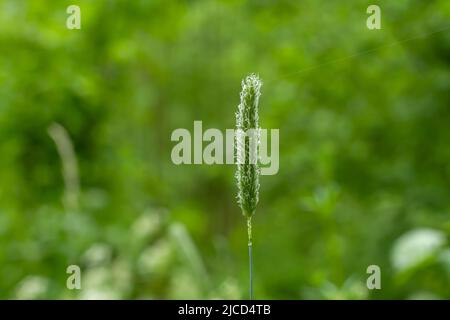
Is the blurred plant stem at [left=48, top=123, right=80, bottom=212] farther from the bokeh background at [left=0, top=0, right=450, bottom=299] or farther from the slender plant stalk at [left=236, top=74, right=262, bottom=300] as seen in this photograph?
the slender plant stalk at [left=236, top=74, right=262, bottom=300]

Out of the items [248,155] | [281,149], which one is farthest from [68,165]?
[248,155]

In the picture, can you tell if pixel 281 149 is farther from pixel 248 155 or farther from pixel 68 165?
pixel 248 155

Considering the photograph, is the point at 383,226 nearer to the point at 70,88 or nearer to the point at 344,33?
the point at 344,33

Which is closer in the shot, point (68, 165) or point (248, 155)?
point (248, 155)

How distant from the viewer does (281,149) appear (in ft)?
16.0

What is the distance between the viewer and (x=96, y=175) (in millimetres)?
4746

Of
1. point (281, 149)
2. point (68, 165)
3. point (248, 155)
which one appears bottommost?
point (248, 155)

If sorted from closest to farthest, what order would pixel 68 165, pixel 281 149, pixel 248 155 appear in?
pixel 248 155, pixel 68 165, pixel 281 149

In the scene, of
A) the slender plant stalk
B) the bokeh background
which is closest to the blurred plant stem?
the bokeh background

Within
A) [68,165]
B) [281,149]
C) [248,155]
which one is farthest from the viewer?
[281,149]

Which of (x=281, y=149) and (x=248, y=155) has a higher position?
(x=281, y=149)

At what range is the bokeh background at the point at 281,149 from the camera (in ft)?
11.6

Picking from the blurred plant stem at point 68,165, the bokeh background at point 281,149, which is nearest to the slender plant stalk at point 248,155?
the bokeh background at point 281,149

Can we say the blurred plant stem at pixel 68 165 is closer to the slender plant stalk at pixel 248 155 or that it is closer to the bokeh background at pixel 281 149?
the bokeh background at pixel 281 149
